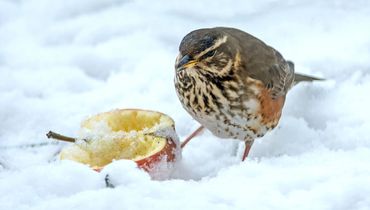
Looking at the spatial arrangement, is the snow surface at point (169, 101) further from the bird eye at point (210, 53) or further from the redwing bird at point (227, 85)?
the bird eye at point (210, 53)

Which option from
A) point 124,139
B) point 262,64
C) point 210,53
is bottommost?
point 124,139

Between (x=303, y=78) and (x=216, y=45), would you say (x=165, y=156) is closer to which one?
(x=216, y=45)

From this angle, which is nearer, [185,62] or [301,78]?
[185,62]

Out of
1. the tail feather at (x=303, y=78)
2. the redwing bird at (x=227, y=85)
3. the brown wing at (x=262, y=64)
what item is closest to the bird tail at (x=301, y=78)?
the tail feather at (x=303, y=78)

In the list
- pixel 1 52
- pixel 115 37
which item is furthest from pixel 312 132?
pixel 1 52

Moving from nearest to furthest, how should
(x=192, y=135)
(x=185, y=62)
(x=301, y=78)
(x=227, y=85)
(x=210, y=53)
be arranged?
(x=185, y=62) < (x=210, y=53) < (x=227, y=85) < (x=192, y=135) < (x=301, y=78)

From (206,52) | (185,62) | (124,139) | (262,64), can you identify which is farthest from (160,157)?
(262,64)

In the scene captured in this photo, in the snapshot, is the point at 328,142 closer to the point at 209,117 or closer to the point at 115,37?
the point at 209,117
